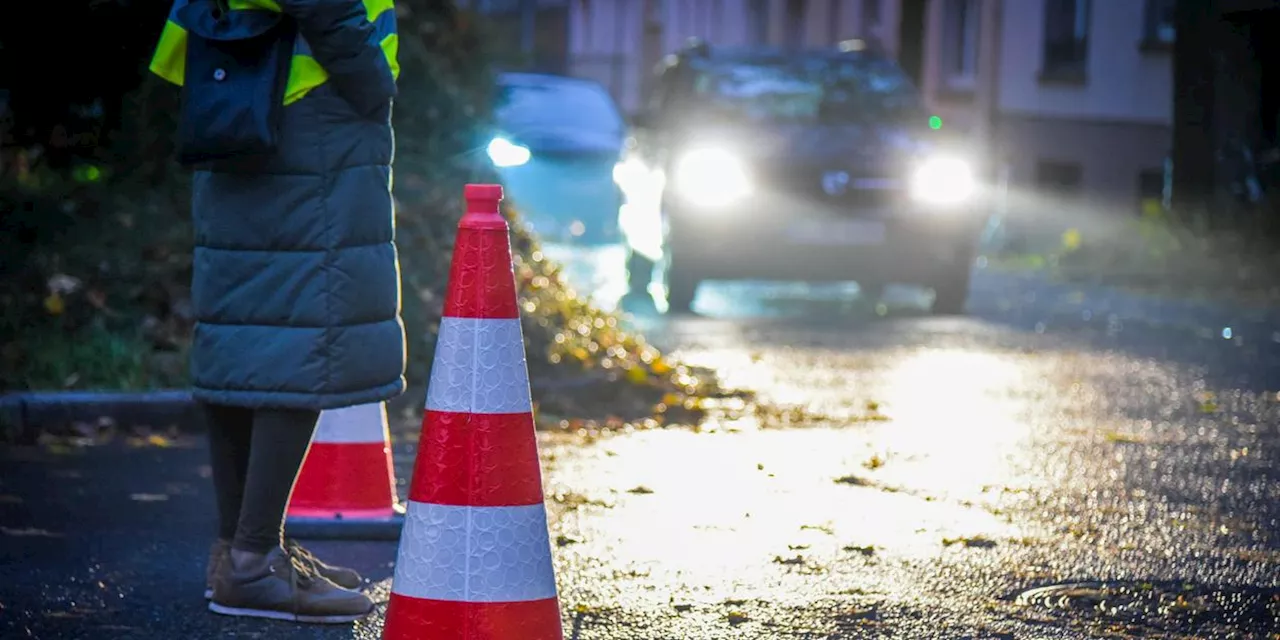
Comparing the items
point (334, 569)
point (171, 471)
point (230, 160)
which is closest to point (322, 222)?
point (230, 160)

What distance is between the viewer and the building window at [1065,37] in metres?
25.6

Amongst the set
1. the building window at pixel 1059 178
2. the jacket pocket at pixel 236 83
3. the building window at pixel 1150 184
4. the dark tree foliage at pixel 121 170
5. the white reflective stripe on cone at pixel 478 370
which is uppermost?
the jacket pocket at pixel 236 83

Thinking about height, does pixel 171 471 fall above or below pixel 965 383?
Answer: above

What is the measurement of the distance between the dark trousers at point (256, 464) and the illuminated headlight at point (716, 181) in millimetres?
9162

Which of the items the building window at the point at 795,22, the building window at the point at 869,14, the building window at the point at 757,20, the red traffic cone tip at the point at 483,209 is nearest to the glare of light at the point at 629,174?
the red traffic cone tip at the point at 483,209

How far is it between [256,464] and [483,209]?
926 mm

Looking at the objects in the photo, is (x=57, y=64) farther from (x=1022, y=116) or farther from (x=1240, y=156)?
(x=1022, y=116)

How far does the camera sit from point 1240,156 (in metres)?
17.4

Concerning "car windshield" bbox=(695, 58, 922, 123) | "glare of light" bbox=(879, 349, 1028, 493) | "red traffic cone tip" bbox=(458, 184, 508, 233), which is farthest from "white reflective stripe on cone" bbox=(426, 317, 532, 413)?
"car windshield" bbox=(695, 58, 922, 123)

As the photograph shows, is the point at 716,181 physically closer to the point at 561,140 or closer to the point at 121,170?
the point at 121,170

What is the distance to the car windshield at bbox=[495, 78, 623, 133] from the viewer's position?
21.6 m

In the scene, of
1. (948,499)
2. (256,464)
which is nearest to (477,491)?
(256,464)

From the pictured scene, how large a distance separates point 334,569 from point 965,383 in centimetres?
561

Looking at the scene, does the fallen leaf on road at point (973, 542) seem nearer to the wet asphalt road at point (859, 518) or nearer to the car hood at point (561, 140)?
the wet asphalt road at point (859, 518)
